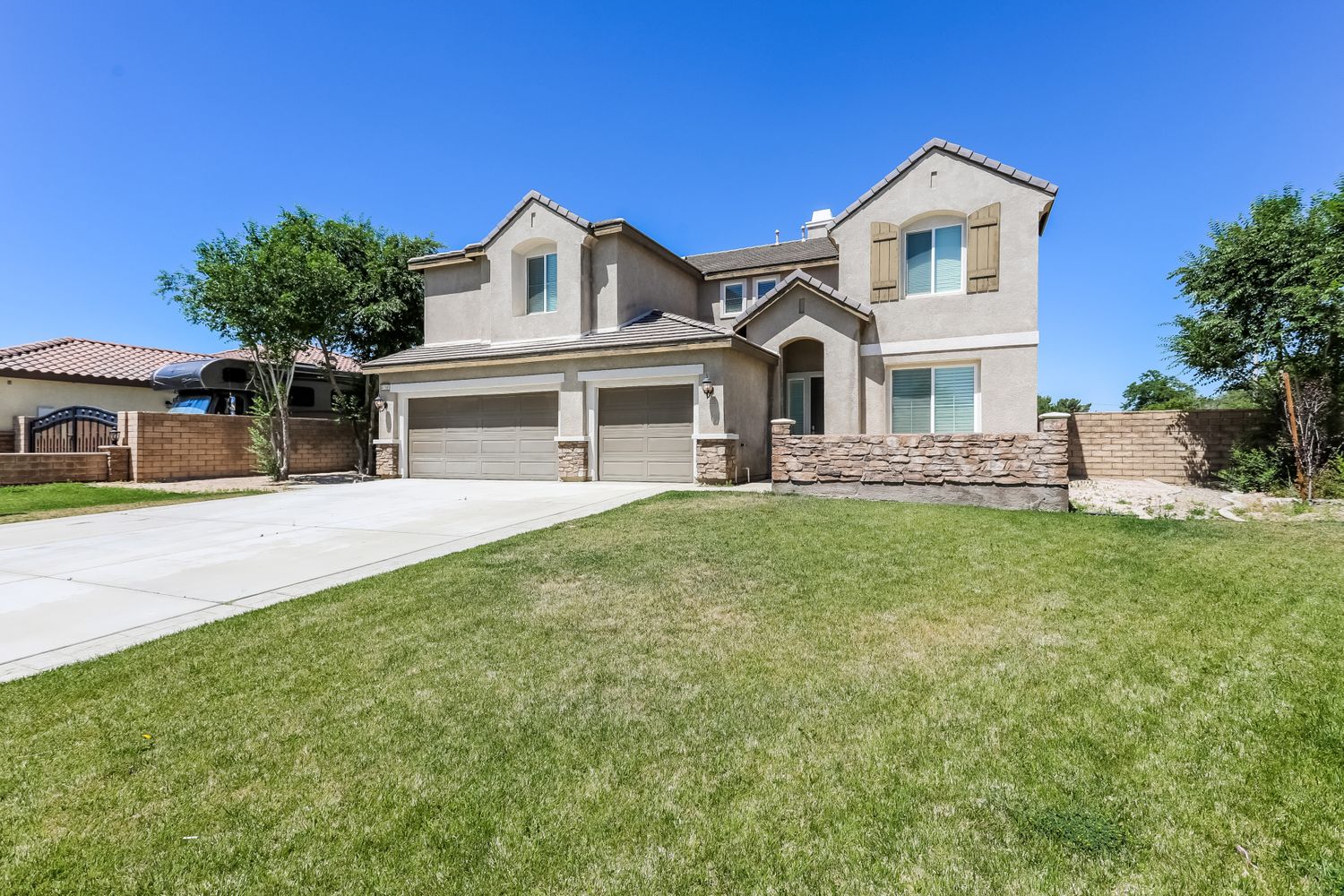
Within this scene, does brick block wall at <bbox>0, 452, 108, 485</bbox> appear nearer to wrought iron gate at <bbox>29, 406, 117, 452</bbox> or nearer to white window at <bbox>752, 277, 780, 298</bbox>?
wrought iron gate at <bbox>29, 406, 117, 452</bbox>

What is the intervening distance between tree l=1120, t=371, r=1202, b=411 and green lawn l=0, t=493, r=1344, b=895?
43.3 metres

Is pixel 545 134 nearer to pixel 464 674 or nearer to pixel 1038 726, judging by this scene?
pixel 464 674

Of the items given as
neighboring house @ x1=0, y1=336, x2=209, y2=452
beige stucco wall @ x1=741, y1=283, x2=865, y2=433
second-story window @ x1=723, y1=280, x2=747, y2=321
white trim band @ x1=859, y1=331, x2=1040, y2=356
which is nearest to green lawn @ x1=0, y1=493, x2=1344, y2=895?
beige stucco wall @ x1=741, y1=283, x2=865, y2=433

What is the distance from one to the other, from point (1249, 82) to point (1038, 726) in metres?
15.8

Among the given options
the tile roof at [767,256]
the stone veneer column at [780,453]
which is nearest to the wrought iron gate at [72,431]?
the tile roof at [767,256]

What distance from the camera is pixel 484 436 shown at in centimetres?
1673

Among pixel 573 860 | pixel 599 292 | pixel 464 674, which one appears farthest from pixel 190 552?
pixel 599 292

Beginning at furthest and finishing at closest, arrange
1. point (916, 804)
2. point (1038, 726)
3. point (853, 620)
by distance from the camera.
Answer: point (853, 620)
point (1038, 726)
point (916, 804)

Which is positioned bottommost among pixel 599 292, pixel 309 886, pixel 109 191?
pixel 309 886

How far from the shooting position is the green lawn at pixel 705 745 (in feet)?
6.48

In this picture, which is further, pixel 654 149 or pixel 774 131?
pixel 654 149

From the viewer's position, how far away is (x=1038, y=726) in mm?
2832

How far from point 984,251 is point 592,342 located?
9758mm

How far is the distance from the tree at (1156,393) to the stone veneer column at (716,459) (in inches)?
1460
